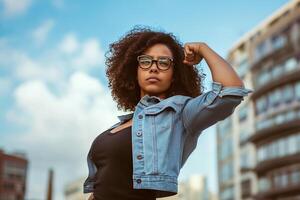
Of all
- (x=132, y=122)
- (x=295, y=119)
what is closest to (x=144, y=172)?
(x=132, y=122)

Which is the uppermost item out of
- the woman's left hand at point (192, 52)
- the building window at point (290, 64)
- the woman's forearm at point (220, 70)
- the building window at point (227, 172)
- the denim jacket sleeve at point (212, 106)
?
the building window at point (290, 64)

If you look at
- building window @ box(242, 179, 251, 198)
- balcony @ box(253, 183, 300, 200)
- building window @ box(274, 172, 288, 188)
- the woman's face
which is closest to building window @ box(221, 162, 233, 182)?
building window @ box(242, 179, 251, 198)

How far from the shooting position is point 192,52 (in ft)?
9.45

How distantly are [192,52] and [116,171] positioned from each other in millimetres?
644

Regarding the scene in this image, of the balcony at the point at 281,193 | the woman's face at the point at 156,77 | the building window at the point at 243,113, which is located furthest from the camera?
the building window at the point at 243,113

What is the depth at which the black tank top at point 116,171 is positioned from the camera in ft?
9.14

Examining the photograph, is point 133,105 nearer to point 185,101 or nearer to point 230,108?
point 185,101

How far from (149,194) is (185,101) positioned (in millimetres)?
459

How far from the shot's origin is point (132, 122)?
9.78 feet

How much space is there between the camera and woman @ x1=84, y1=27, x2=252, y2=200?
107 inches

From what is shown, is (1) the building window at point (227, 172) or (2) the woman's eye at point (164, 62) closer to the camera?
(2) the woman's eye at point (164, 62)

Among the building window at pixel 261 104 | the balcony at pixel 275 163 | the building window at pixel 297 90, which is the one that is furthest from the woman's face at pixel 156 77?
the building window at pixel 261 104

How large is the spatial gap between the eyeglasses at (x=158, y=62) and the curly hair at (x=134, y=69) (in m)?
0.12

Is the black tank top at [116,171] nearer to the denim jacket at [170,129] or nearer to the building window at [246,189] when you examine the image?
the denim jacket at [170,129]
